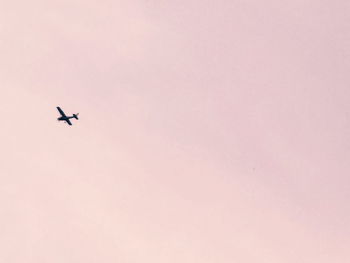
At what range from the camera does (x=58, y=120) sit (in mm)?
155500
